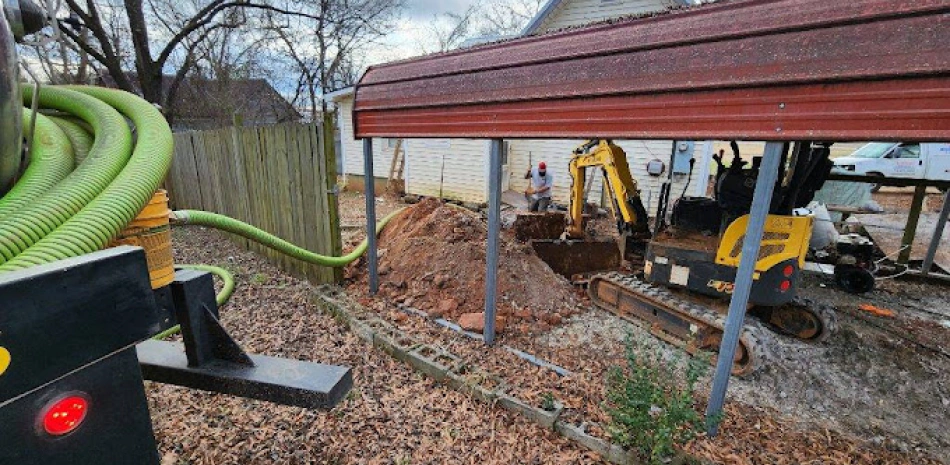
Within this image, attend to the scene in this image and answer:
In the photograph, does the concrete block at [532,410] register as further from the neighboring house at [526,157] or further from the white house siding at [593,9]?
the white house siding at [593,9]

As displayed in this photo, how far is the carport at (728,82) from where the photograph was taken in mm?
1955

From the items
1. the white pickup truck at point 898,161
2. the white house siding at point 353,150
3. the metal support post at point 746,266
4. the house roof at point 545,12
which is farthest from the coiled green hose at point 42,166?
the white house siding at point 353,150

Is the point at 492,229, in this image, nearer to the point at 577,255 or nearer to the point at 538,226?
the point at 577,255

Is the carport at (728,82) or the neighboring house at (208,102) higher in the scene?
the neighboring house at (208,102)

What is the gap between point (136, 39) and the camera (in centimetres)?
1275

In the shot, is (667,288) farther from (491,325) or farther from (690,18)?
(690,18)

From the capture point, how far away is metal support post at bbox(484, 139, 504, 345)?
3754 millimetres

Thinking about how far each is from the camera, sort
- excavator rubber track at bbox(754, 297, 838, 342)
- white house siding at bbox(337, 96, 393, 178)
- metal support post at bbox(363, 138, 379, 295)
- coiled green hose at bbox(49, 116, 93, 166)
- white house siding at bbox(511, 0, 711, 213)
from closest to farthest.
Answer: coiled green hose at bbox(49, 116, 93, 166)
excavator rubber track at bbox(754, 297, 838, 342)
metal support post at bbox(363, 138, 379, 295)
white house siding at bbox(511, 0, 711, 213)
white house siding at bbox(337, 96, 393, 178)

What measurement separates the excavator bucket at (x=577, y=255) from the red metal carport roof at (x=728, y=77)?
310cm

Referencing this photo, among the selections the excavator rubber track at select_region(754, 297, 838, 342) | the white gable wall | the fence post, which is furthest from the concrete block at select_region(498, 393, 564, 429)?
the white gable wall

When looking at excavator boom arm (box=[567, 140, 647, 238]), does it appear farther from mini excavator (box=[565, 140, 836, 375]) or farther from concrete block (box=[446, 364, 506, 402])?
concrete block (box=[446, 364, 506, 402])

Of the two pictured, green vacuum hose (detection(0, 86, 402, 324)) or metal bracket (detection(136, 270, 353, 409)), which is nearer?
green vacuum hose (detection(0, 86, 402, 324))

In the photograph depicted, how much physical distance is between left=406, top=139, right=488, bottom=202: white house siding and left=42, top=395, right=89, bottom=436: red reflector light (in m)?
12.4

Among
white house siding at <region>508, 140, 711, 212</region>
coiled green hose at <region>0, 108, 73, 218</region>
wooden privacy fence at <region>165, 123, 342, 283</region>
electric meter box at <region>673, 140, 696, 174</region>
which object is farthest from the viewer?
white house siding at <region>508, 140, 711, 212</region>
